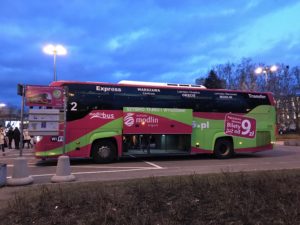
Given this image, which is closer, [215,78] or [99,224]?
[99,224]

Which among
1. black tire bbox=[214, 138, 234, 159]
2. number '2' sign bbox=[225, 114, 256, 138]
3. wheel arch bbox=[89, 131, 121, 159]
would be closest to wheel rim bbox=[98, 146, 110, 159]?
wheel arch bbox=[89, 131, 121, 159]

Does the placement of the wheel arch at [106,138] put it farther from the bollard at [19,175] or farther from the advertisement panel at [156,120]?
the bollard at [19,175]

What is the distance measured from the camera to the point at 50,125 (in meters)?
12.8

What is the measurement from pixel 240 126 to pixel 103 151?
7.20 metres

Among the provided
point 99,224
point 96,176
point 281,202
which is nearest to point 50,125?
point 96,176

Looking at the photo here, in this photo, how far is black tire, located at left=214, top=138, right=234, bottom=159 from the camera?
1956cm

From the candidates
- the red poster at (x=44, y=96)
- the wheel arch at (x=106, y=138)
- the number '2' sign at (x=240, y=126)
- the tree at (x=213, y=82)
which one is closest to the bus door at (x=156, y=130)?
the wheel arch at (x=106, y=138)

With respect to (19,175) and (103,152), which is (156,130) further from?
(19,175)

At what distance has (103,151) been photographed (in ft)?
56.5

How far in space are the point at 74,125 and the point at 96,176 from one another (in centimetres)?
424

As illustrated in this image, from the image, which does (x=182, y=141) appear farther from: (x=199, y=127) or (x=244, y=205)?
(x=244, y=205)

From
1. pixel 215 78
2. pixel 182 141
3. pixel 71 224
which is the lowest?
pixel 71 224

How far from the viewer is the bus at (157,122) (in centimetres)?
1678

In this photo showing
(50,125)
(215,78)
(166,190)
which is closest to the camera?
(166,190)
